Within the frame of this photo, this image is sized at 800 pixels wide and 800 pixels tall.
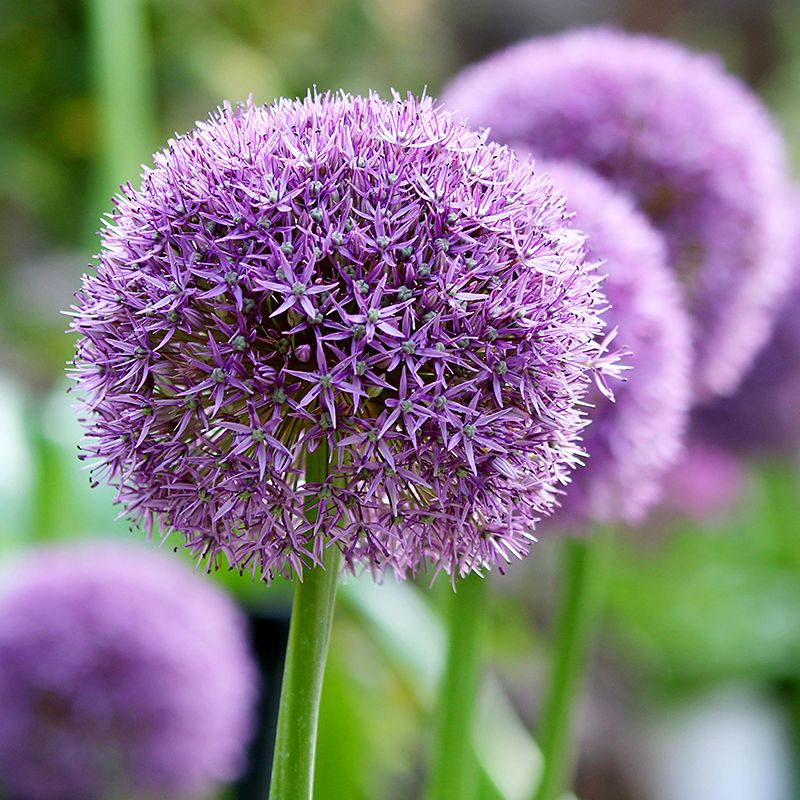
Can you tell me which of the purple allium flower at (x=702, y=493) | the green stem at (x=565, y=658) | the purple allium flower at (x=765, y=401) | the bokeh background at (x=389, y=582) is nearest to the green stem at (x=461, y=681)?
the green stem at (x=565, y=658)

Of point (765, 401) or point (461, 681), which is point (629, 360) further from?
point (765, 401)

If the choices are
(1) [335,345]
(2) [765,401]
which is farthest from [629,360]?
(2) [765,401]

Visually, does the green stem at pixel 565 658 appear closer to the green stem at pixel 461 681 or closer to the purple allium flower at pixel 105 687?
the green stem at pixel 461 681

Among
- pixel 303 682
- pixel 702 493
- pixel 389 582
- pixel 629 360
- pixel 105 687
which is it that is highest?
pixel 702 493

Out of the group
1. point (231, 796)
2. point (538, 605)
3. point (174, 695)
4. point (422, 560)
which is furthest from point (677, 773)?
point (422, 560)

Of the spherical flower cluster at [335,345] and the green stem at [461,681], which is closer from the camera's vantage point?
the spherical flower cluster at [335,345]

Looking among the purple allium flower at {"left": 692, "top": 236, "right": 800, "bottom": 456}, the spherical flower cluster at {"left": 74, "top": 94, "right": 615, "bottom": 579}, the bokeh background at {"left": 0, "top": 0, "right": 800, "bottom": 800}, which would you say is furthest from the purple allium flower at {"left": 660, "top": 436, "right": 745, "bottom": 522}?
the spherical flower cluster at {"left": 74, "top": 94, "right": 615, "bottom": 579}

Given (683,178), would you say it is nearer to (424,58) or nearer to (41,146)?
(41,146)
